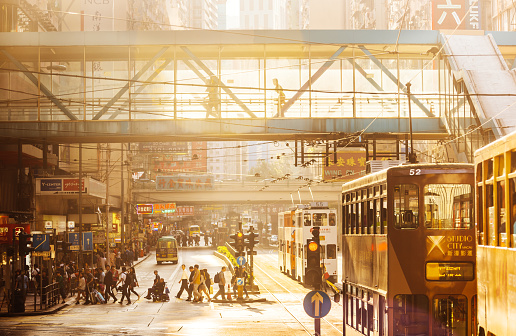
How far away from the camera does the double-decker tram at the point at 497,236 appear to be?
26.1 feet

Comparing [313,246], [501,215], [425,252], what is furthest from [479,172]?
[313,246]

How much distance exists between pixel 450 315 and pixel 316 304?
Result: 160 inches

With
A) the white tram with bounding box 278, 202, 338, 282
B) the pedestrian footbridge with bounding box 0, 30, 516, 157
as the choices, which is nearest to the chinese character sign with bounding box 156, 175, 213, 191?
the white tram with bounding box 278, 202, 338, 282

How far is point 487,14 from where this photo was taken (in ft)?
214

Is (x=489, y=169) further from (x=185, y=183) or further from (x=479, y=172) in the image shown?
(x=185, y=183)

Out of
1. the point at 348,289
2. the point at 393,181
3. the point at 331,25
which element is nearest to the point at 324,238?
the point at 348,289

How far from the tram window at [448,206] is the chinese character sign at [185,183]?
192 ft

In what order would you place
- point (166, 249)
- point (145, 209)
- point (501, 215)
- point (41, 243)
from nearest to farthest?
point (501, 215)
point (41, 243)
point (166, 249)
point (145, 209)

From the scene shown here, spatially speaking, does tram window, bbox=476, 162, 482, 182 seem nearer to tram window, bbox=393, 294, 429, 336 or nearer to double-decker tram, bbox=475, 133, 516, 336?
double-decker tram, bbox=475, 133, 516, 336

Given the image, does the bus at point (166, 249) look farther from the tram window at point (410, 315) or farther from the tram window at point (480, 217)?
the tram window at point (480, 217)

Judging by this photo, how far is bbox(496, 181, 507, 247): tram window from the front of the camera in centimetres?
830

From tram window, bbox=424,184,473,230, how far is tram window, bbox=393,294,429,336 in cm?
127

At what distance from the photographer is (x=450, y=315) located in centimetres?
1309

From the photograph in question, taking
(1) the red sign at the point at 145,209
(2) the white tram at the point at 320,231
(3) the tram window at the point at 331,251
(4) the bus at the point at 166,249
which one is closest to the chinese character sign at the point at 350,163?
(2) the white tram at the point at 320,231
